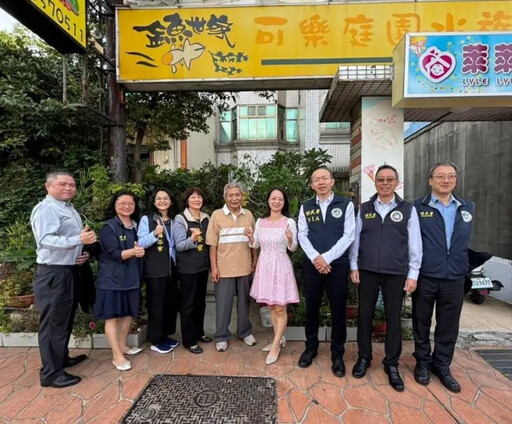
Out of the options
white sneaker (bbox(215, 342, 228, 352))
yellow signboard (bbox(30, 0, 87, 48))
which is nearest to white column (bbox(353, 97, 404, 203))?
white sneaker (bbox(215, 342, 228, 352))

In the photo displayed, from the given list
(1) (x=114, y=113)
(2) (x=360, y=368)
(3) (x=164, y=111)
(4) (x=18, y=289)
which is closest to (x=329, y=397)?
(2) (x=360, y=368)

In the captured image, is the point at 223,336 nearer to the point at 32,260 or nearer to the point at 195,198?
the point at 195,198

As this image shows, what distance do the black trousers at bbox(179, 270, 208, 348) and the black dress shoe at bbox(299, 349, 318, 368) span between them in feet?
4.14

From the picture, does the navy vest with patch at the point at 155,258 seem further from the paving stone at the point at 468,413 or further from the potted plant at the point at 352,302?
the paving stone at the point at 468,413

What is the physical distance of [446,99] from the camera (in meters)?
3.96

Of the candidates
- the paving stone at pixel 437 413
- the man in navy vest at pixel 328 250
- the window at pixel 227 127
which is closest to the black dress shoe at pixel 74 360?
the man in navy vest at pixel 328 250

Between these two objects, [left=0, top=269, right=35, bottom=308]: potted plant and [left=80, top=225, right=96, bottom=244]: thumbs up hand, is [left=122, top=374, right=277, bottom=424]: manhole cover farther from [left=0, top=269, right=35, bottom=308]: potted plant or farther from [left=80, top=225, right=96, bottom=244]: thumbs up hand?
[left=0, top=269, right=35, bottom=308]: potted plant

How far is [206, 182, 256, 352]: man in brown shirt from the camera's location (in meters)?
3.65

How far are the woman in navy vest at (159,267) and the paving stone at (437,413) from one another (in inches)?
105

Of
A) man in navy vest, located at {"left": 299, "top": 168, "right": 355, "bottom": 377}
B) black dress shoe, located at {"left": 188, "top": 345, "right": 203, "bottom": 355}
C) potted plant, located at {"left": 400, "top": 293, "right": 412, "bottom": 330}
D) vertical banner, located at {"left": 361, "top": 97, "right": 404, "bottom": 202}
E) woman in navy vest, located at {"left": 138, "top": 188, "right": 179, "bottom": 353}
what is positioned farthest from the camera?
vertical banner, located at {"left": 361, "top": 97, "right": 404, "bottom": 202}

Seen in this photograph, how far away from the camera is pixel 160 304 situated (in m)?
3.60

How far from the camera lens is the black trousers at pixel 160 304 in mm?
3561

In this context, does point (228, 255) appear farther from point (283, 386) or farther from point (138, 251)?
point (283, 386)

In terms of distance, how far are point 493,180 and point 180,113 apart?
23.5 feet
